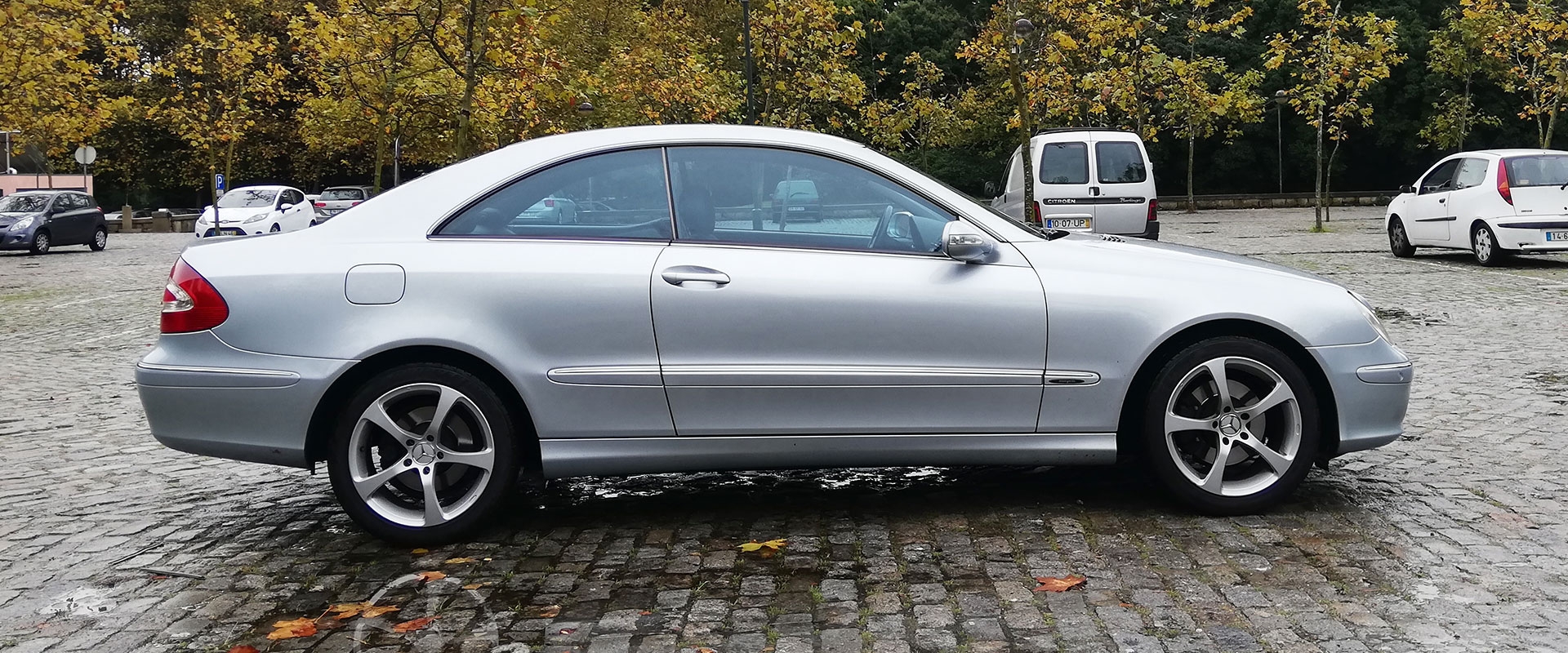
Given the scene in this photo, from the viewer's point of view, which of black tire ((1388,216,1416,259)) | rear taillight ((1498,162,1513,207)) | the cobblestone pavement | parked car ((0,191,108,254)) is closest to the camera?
the cobblestone pavement

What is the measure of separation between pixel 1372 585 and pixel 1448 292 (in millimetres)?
11695

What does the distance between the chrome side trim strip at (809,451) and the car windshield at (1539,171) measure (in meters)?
15.2

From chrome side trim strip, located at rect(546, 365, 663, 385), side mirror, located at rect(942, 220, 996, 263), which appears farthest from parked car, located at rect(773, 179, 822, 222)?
chrome side trim strip, located at rect(546, 365, 663, 385)

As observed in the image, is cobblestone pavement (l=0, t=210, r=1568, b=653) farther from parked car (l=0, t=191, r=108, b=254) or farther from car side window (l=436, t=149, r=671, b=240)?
parked car (l=0, t=191, r=108, b=254)

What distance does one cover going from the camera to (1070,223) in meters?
20.2

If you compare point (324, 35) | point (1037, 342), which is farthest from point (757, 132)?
point (324, 35)

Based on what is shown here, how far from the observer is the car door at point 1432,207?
1959cm

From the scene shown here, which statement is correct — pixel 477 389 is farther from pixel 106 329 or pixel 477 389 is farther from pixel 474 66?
pixel 474 66

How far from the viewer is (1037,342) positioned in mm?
5062

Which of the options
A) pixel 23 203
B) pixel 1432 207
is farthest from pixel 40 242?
pixel 1432 207

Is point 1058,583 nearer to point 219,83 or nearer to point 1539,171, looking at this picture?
point 1539,171

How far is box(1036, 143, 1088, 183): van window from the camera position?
68.1 feet

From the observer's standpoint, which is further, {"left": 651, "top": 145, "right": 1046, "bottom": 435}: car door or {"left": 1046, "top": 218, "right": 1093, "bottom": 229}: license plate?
{"left": 1046, "top": 218, "right": 1093, "bottom": 229}: license plate

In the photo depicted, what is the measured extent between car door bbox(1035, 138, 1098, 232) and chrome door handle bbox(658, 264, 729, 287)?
1599 cm
